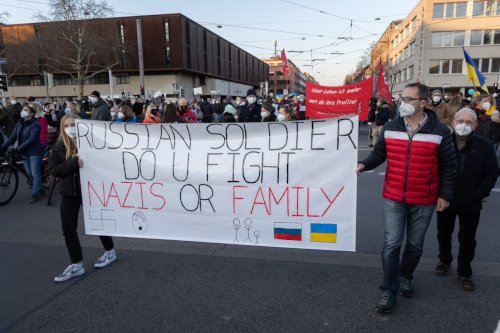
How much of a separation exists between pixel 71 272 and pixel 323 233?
2544 mm

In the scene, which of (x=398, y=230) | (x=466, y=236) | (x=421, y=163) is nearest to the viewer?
(x=421, y=163)

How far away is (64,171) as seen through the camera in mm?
3762

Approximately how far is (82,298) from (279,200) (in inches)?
79.3

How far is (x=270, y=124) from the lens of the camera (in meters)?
3.61

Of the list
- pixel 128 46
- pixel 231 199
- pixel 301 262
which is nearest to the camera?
pixel 231 199

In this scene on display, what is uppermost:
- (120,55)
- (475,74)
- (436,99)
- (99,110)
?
(120,55)

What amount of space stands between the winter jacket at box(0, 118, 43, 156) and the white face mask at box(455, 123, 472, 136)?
7038mm

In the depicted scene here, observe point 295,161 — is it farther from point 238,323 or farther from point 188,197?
point 238,323

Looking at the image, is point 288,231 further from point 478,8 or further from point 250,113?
point 478,8

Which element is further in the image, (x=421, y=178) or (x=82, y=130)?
(x=82, y=130)

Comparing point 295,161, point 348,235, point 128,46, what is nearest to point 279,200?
point 295,161

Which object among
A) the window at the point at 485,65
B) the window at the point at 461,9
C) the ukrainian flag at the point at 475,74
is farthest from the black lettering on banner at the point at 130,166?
the window at the point at 461,9

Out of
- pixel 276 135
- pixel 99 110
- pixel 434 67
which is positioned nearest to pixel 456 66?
pixel 434 67

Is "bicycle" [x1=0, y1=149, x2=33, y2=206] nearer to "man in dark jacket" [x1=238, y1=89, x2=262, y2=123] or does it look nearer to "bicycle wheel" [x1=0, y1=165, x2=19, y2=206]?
"bicycle wheel" [x1=0, y1=165, x2=19, y2=206]
